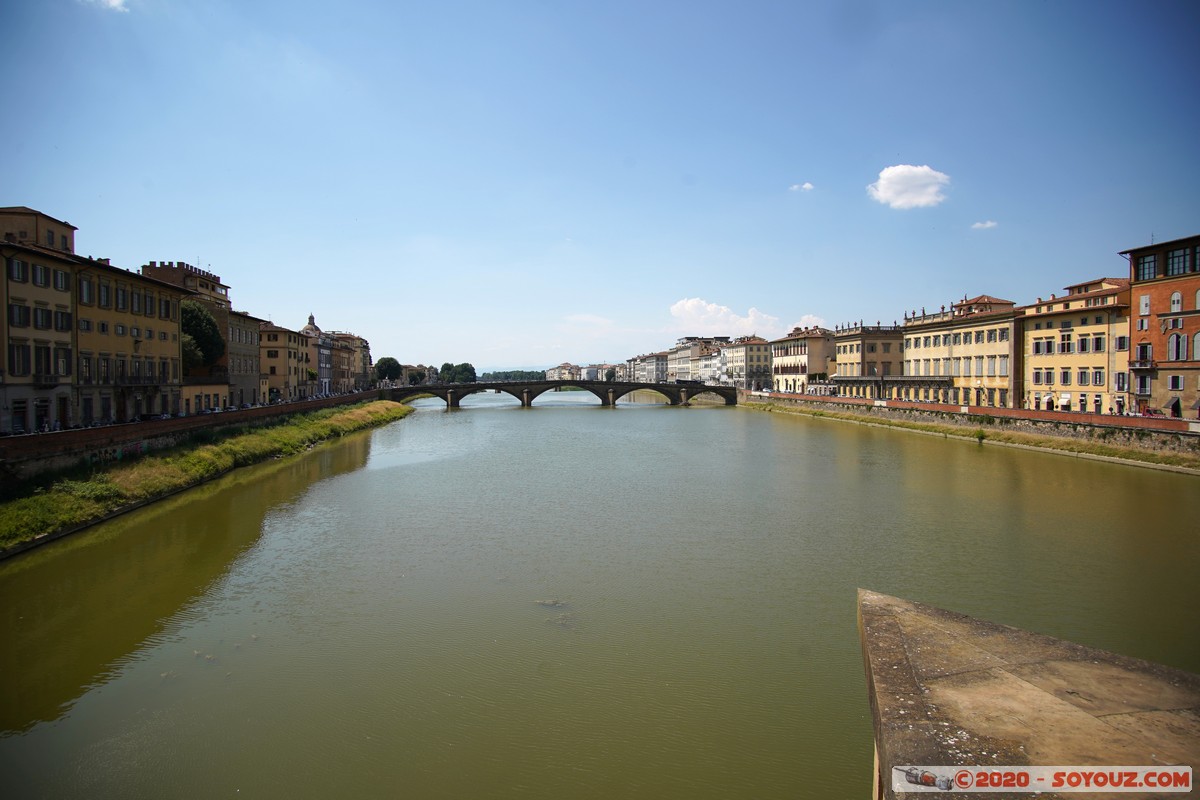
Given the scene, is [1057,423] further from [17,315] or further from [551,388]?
[551,388]

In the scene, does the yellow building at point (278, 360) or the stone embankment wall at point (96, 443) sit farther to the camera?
the yellow building at point (278, 360)

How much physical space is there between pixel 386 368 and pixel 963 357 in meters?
75.4

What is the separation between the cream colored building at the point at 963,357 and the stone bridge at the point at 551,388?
25.3m

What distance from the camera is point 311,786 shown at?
270 inches

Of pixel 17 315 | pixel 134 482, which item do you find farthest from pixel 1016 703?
pixel 17 315

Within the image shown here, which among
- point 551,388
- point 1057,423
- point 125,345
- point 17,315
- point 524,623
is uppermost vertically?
point 17,315

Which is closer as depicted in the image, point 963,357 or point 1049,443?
point 1049,443

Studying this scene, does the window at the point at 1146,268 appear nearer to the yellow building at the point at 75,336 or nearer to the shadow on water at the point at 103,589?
the shadow on water at the point at 103,589

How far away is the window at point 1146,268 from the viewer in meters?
27.9

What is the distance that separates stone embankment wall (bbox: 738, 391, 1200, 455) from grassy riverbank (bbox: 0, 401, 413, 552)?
35.5 m

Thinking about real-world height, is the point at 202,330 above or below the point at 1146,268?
below

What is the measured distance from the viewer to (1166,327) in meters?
27.3

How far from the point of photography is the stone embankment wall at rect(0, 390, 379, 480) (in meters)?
16.6

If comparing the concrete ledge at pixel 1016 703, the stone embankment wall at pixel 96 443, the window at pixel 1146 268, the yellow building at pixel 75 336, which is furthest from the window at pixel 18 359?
the window at pixel 1146 268
